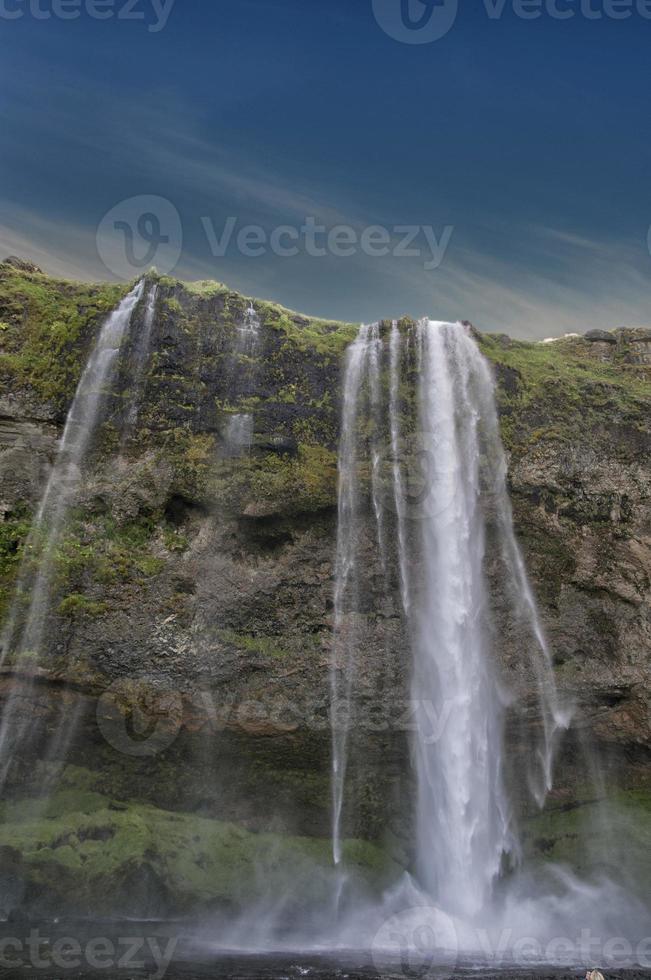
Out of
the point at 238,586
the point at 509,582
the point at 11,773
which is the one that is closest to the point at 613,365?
the point at 509,582

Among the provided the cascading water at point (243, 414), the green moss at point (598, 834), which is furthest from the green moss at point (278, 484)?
the green moss at point (598, 834)

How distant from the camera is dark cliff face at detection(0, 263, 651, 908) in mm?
17016

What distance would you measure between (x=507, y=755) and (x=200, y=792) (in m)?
8.19

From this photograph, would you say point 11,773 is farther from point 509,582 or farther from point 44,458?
point 509,582

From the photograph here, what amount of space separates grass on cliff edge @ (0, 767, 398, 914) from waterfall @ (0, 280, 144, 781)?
164 cm

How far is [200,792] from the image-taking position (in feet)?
57.0

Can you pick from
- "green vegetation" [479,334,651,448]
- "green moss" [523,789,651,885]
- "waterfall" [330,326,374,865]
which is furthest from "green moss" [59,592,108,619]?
"green moss" [523,789,651,885]

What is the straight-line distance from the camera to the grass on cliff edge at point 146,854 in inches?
599

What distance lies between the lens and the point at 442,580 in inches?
725

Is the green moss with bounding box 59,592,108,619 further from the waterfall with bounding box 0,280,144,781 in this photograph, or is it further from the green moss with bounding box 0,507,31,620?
the green moss with bounding box 0,507,31,620

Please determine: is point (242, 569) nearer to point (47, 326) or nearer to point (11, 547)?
point (11, 547)

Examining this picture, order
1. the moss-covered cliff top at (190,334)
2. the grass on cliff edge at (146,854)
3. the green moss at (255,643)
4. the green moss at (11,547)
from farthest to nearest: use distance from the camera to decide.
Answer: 1. the moss-covered cliff top at (190,334)
2. the green moss at (255,643)
3. the green moss at (11,547)
4. the grass on cliff edge at (146,854)

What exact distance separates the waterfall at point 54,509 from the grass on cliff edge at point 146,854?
1.64 m

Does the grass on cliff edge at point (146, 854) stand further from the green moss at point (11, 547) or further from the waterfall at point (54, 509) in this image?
the green moss at point (11, 547)
